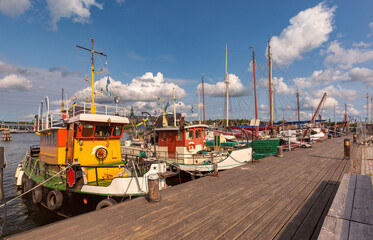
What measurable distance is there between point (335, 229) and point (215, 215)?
2.53m

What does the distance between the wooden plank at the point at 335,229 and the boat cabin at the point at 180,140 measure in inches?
457

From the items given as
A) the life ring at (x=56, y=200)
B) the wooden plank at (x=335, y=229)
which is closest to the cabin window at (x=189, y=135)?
the life ring at (x=56, y=200)

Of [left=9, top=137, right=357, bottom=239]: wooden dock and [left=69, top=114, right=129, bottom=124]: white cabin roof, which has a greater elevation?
[left=69, top=114, right=129, bottom=124]: white cabin roof

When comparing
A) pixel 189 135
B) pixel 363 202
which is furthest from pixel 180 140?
pixel 363 202

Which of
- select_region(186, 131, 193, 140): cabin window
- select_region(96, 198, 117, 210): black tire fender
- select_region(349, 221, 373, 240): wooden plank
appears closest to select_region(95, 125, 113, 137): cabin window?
select_region(96, 198, 117, 210): black tire fender

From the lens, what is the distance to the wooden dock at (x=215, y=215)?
3.91 m

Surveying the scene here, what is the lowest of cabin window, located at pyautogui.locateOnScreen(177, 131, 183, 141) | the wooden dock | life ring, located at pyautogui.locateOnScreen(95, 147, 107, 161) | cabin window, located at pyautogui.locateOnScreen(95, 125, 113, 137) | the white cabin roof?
the wooden dock

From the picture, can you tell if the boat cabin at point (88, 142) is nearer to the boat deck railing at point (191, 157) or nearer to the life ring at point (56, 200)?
the life ring at point (56, 200)

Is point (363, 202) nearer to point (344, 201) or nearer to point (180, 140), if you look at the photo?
point (344, 201)

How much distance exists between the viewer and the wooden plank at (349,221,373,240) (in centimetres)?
275

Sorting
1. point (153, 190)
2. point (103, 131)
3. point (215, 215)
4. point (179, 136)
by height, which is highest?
point (103, 131)

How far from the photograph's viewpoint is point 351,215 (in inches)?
133

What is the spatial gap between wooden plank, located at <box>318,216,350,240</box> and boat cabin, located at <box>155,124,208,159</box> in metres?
11.6

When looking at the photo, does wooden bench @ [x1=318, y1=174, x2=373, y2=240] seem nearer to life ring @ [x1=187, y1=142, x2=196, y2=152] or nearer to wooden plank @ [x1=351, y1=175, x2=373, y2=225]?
wooden plank @ [x1=351, y1=175, x2=373, y2=225]
